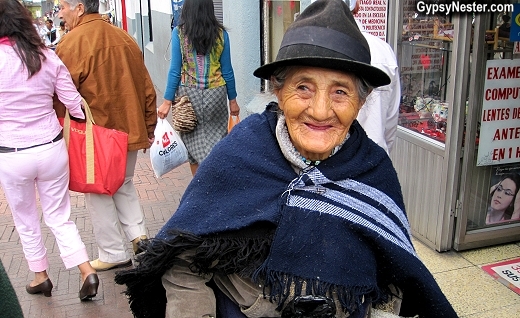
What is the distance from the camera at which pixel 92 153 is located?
4086 mm

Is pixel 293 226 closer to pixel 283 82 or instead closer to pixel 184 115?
pixel 283 82

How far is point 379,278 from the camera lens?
1802mm

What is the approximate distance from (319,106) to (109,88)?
2800 millimetres

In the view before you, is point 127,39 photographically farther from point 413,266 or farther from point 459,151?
point 413,266

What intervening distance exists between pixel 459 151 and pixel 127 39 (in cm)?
274

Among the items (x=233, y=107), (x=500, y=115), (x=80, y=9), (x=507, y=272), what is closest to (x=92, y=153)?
(x=80, y=9)

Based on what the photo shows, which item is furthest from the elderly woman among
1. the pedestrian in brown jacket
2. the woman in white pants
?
the pedestrian in brown jacket

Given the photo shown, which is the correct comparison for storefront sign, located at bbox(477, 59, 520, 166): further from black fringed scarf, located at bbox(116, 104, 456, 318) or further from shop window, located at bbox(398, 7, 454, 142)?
black fringed scarf, located at bbox(116, 104, 456, 318)

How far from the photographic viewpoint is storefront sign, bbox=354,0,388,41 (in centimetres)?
478

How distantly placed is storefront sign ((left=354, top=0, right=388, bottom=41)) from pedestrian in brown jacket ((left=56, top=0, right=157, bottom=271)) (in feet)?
6.34

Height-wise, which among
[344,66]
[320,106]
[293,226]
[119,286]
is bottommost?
[119,286]

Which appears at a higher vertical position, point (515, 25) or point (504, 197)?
point (515, 25)

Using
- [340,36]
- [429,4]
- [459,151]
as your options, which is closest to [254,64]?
[429,4]

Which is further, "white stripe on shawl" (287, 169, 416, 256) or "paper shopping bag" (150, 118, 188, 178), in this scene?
"paper shopping bag" (150, 118, 188, 178)
